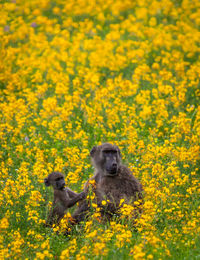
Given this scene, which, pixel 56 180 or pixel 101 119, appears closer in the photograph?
pixel 56 180

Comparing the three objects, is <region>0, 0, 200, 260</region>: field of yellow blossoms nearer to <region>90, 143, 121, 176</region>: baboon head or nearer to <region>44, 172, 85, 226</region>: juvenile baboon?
<region>44, 172, 85, 226</region>: juvenile baboon

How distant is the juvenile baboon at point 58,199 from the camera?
24.2 feet

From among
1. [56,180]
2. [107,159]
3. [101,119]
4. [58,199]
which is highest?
[101,119]

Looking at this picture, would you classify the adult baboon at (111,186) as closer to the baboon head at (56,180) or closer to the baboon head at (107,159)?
the baboon head at (107,159)

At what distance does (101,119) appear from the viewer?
33.8ft

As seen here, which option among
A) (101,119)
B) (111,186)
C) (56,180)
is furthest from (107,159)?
(101,119)

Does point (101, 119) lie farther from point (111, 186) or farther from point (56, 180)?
point (111, 186)

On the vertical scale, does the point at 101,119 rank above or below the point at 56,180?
above

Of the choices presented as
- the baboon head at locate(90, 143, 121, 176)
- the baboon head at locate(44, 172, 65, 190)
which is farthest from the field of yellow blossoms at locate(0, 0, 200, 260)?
the baboon head at locate(90, 143, 121, 176)

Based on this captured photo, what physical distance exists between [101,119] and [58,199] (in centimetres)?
315

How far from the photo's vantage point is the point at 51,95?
41.0 ft

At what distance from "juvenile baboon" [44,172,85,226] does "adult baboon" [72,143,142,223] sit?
0.94 ft

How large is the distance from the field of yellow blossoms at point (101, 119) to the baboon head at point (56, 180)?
0.15 meters

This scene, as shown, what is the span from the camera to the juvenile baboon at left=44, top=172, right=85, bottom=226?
737 centimetres
